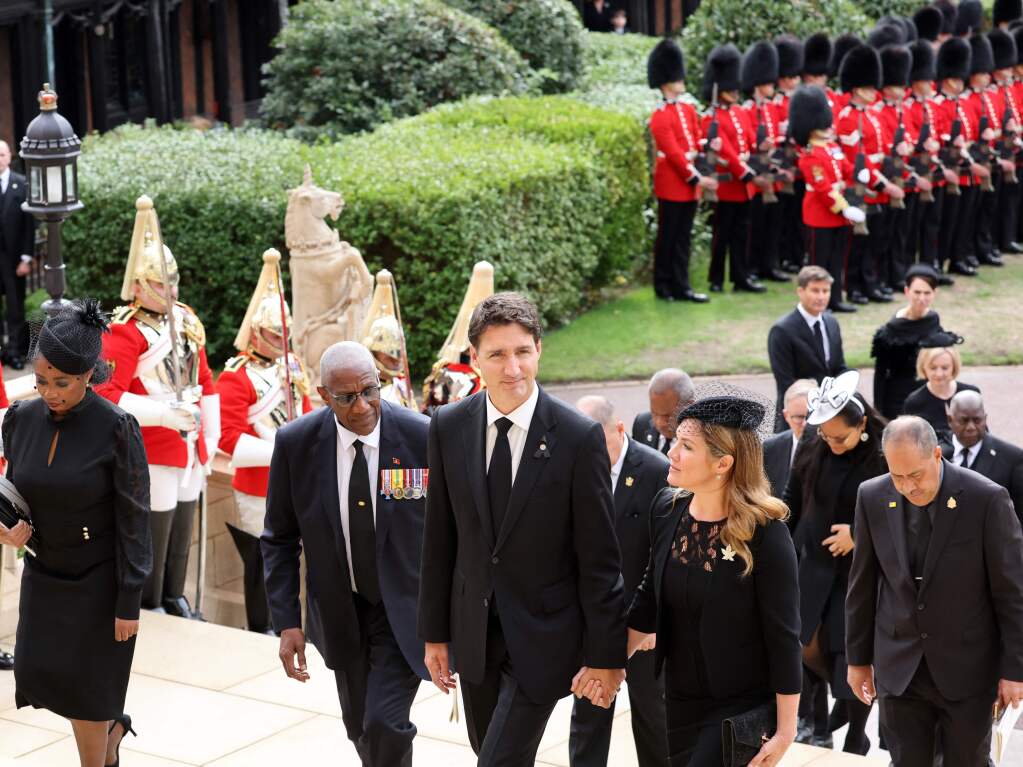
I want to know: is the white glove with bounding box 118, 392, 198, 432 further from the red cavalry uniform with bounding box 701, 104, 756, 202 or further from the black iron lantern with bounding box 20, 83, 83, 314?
the red cavalry uniform with bounding box 701, 104, 756, 202

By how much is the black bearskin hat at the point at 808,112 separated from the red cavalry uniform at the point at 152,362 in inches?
329

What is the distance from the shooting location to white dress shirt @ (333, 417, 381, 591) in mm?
5910

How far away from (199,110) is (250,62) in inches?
52.6

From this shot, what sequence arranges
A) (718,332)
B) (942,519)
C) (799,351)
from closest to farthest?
(942,519) < (799,351) < (718,332)

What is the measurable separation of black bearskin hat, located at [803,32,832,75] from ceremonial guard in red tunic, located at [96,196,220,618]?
10170 millimetres

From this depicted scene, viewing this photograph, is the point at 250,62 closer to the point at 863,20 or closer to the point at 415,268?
the point at 863,20

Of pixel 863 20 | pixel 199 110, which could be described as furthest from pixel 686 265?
pixel 199 110

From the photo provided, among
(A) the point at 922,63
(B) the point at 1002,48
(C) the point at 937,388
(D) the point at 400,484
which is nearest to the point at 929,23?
(B) the point at 1002,48

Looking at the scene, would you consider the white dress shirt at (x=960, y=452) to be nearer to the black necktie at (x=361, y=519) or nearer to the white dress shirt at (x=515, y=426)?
the black necktie at (x=361, y=519)

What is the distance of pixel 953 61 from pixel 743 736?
44.7 ft

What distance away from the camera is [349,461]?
593cm

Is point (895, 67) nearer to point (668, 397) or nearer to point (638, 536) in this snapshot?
point (668, 397)

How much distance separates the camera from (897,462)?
5.97 metres

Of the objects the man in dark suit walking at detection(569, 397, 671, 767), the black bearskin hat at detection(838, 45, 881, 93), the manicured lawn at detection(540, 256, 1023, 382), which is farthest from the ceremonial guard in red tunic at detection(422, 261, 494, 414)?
the black bearskin hat at detection(838, 45, 881, 93)
